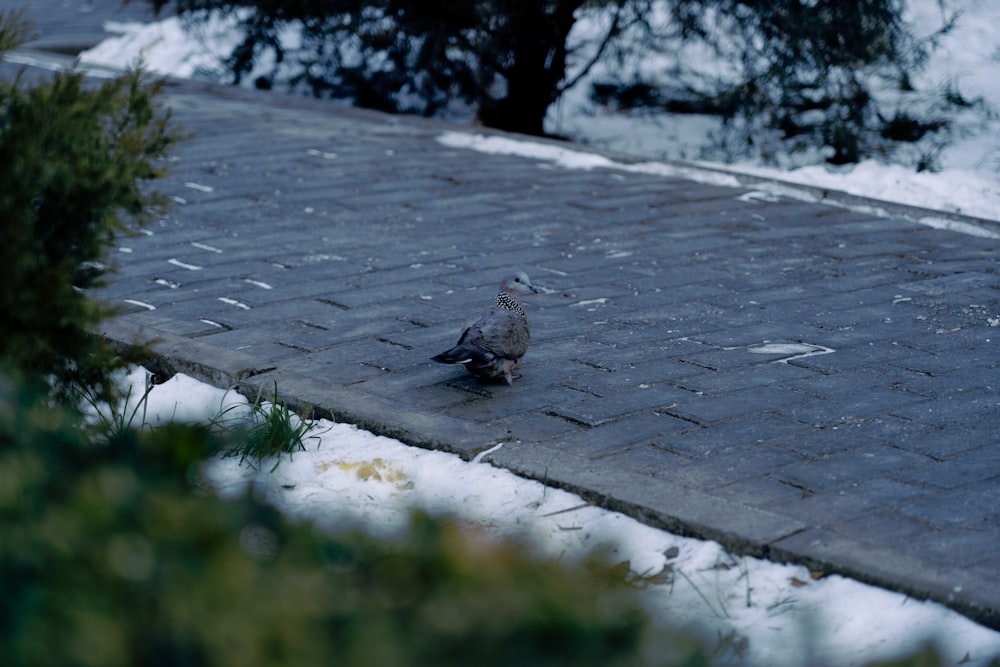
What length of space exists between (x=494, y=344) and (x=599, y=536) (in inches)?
43.3

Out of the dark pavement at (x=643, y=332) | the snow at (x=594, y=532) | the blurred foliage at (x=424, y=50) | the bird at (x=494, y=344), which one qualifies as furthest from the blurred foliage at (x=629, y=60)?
the bird at (x=494, y=344)

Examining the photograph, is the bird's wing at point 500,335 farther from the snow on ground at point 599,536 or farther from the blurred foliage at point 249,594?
the blurred foliage at point 249,594

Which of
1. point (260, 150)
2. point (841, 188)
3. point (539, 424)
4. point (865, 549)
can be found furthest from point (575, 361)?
point (260, 150)

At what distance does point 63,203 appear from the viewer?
10.1 feet

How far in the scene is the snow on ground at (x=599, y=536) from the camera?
283cm

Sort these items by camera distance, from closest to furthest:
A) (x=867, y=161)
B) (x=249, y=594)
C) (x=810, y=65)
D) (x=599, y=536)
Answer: (x=249, y=594), (x=599, y=536), (x=867, y=161), (x=810, y=65)

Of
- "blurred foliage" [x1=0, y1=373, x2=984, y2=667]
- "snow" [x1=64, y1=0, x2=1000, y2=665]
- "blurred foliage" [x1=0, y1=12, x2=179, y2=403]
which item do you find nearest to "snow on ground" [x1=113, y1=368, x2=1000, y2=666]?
"snow" [x1=64, y1=0, x2=1000, y2=665]

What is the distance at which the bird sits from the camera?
14.1 feet

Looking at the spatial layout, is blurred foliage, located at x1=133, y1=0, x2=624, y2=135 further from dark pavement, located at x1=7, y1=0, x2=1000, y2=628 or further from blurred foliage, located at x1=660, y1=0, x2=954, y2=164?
dark pavement, located at x1=7, y1=0, x2=1000, y2=628

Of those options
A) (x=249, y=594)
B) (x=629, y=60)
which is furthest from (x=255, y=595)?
(x=629, y=60)

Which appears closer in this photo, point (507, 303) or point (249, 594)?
point (249, 594)

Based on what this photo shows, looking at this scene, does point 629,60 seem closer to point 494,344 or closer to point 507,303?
point 507,303

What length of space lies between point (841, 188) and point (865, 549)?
17.3ft

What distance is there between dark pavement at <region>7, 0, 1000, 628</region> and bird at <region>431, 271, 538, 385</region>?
112mm
